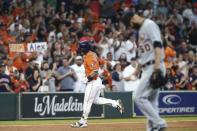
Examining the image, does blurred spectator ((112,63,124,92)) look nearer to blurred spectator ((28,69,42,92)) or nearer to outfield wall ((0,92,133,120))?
outfield wall ((0,92,133,120))

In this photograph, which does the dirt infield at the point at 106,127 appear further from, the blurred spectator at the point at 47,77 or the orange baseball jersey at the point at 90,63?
the blurred spectator at the point at 47,77

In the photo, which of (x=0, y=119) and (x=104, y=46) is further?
(x=104, y=46)

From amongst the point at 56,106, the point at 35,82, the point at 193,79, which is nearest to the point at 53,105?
the point at 56,106

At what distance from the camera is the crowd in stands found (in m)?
19.6

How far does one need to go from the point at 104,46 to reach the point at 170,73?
2.62 m

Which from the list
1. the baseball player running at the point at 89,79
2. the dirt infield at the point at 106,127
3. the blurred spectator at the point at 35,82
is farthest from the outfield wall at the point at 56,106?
the dirt infield at the point at 106,127

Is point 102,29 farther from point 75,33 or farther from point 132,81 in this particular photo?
point 132,81

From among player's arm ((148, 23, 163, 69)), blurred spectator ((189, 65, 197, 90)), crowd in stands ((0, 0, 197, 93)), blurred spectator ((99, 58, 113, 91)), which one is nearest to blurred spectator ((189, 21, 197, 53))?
crowd in stands ((0, 0, 197, 93))

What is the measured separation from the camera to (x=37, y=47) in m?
20.2

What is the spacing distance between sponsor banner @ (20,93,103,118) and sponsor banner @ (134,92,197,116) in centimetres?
191

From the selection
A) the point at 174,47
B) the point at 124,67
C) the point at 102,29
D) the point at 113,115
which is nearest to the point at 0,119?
the point at 113,115

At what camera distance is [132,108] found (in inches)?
771

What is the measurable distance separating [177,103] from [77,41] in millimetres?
4409

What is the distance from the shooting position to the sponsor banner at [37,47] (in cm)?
2005
